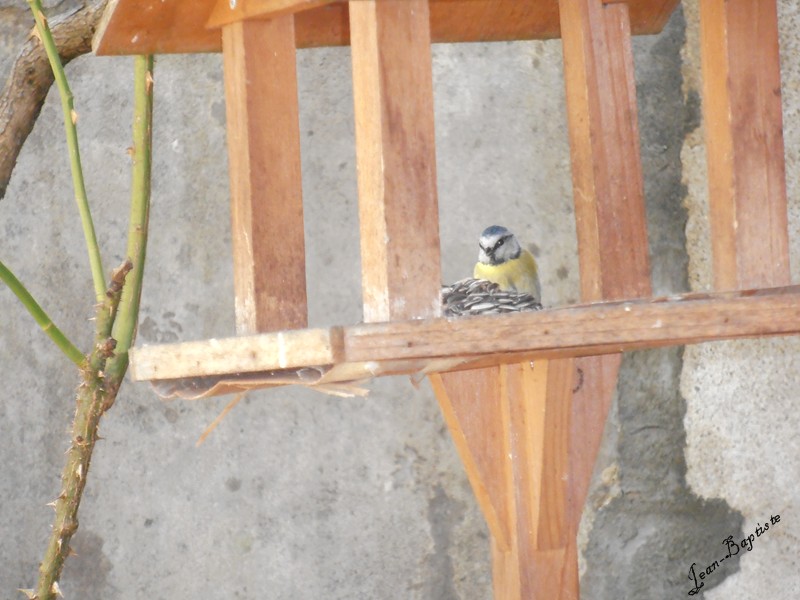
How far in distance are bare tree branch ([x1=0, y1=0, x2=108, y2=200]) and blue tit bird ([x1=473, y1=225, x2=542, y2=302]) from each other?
824 mm

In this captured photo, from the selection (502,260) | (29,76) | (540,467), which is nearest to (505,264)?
(502,260)

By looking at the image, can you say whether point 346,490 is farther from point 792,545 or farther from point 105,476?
point 792,545

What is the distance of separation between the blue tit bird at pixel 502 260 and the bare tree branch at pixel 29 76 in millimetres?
824

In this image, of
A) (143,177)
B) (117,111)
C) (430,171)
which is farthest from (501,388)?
(117,111)

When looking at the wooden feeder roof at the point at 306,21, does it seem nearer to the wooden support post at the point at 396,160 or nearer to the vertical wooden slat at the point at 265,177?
the vertical wooden slat at the point at 265,177

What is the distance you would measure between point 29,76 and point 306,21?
2.45 ft

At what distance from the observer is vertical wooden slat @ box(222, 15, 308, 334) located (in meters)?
1.58

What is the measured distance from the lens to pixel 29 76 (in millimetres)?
2264

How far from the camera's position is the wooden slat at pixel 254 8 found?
154cm

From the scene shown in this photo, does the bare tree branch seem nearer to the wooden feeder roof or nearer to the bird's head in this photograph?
the wooden feeder roof

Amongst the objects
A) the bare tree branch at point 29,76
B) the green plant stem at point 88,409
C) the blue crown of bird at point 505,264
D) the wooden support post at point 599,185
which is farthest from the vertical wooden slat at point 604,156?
the bare tree branch at point 29,76

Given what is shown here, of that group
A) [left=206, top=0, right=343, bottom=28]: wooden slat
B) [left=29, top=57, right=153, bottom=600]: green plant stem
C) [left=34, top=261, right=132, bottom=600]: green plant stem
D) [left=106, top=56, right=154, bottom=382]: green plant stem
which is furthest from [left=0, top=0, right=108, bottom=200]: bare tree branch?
[left=206, top=0, right=343, bottom=28]: wooden slat

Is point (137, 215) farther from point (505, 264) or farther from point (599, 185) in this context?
point (599, 185)

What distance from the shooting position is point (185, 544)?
227cm
